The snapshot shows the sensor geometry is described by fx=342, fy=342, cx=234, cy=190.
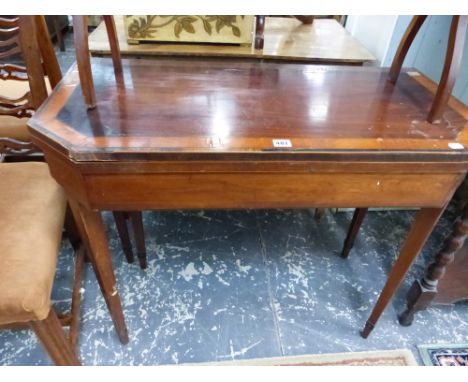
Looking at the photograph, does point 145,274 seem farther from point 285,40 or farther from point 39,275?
point 285,40

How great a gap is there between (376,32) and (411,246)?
91 centimetres

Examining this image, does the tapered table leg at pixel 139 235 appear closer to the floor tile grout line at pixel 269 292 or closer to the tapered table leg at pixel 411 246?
the floor tile grout line at pixel 269 292

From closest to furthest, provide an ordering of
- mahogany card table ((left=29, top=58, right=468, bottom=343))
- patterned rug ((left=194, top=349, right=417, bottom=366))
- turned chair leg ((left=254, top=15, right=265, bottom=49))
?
1. mahogany card table ((left=29, top=58, right=468, bottom=343))
2. patterned rug ((left=194, top=349, right=417, bottom=366))
3. turned chair leg ((left=254, top=15, right=265, bottom=49))

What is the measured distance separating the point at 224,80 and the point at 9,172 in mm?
658

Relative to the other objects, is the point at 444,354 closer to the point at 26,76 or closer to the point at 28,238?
the point at 28,238

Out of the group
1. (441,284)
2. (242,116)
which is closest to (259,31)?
(242,116)

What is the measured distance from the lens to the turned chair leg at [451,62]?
0.72 meters

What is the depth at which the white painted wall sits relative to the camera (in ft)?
4.19

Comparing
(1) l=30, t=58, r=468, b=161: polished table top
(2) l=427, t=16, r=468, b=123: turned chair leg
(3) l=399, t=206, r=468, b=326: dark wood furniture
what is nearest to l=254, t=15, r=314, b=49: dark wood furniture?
(1) l=30, t=58, r=468, b=161: polished table top

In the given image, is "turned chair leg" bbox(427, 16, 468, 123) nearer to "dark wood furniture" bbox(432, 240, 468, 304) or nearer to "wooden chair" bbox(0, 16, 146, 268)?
"dark wood furniture" bbox(432, 240, 468, 304)

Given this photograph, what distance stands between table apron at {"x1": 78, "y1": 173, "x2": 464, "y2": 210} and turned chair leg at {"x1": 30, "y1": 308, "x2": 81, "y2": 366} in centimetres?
30

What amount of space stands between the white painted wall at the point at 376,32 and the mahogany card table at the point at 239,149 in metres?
0.52

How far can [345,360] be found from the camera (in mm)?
1117
